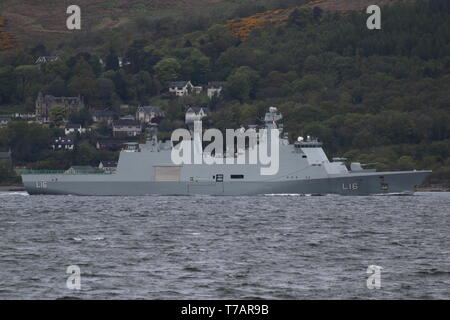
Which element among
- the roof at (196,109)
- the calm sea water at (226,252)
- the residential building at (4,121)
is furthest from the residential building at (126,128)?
the calm sea water at (226,252)

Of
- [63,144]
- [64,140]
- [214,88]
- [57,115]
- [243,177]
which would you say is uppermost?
A: [214,88]

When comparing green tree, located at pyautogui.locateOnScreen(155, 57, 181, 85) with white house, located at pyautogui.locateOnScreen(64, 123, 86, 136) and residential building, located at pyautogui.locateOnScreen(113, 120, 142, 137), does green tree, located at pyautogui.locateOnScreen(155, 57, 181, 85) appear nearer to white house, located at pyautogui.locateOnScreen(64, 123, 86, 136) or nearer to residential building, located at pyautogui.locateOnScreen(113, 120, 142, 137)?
white house, located at pyautogui.locateOnScreen(64, 123, 86, 136)

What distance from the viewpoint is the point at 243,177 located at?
7594 cm

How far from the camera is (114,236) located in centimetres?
4312

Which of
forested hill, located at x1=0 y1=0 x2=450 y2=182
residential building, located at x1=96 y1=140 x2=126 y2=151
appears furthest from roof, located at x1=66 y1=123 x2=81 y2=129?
residential building, located at x1=96 y1=140 x2=126 y2=151

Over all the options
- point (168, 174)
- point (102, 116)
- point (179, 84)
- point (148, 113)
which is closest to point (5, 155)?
point (102, 116)

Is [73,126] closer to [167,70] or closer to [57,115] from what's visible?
[57,115]

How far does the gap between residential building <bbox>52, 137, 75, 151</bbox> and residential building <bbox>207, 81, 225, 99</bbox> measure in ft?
155

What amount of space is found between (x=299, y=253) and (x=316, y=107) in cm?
11042

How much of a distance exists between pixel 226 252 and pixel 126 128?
116246 millimetres

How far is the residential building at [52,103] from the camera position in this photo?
175312mm

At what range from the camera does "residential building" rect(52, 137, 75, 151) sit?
137 meters

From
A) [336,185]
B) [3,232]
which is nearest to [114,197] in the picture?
[336,185]

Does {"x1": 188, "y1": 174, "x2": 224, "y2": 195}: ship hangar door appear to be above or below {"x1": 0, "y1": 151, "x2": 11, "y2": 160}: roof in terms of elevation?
below
